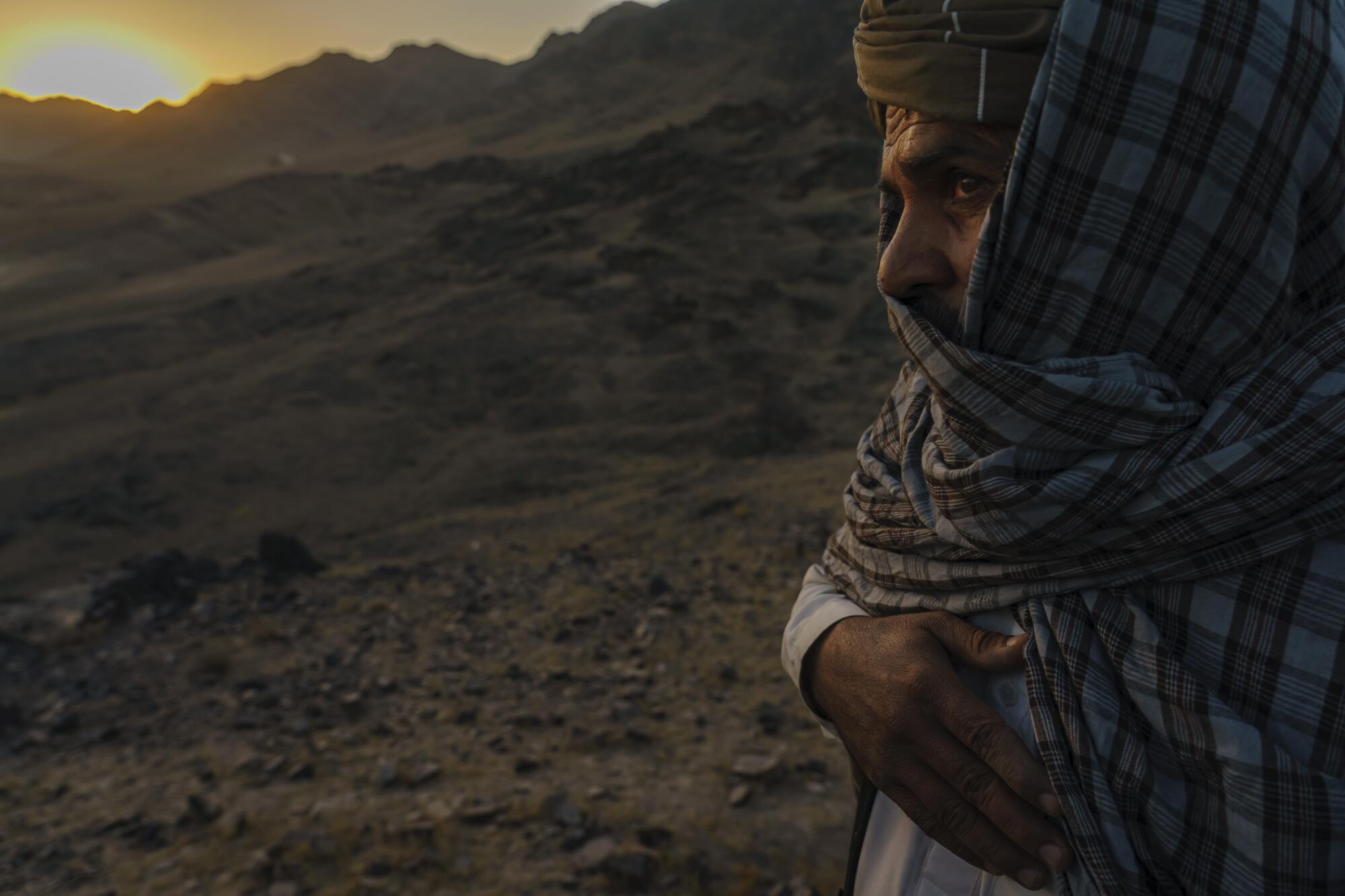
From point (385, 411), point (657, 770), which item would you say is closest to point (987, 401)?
point (657, 770)

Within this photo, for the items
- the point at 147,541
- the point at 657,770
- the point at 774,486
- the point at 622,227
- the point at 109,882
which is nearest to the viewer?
the point at 109,882

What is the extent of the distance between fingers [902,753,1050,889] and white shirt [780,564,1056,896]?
0.09 ft

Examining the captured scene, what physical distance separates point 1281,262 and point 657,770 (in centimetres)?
277

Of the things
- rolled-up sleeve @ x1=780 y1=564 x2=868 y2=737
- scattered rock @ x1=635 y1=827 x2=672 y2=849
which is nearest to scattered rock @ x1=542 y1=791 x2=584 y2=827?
scattered rock @ x1=635 y1=827 x2=672 y2=849

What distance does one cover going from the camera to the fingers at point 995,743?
84 centimetres

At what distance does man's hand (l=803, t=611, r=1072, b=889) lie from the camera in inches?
33.4

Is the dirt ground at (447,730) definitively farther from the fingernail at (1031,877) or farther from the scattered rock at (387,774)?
the fingernail at (1031,877)

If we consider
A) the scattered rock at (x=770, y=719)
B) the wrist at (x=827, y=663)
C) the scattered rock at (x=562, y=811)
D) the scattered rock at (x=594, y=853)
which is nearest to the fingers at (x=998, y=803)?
the wrist at (x=827, y=663)

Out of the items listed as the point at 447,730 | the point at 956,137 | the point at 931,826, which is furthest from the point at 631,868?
the point at 956,137

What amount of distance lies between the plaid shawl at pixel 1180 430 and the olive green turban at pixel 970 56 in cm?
5

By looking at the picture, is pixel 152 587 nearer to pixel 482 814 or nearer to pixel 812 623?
pixel 482 814

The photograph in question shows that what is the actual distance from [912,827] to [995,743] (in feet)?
0.77

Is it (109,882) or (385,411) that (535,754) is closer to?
(109,882)

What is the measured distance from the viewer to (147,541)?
8.76m
